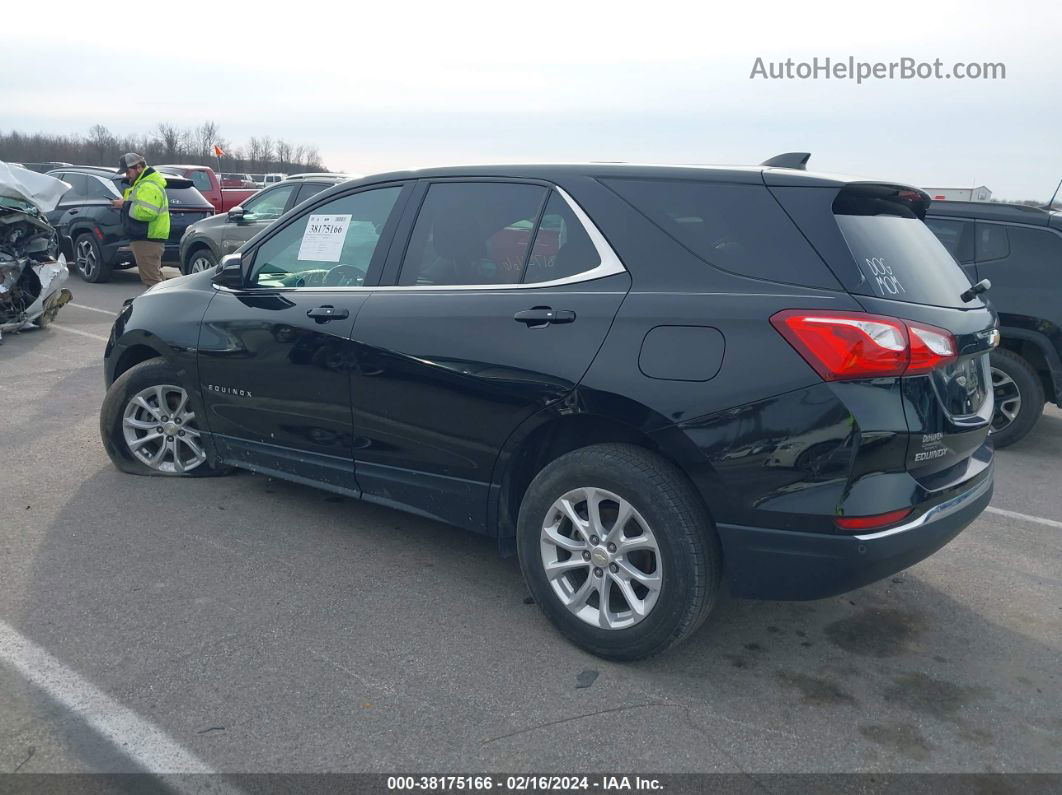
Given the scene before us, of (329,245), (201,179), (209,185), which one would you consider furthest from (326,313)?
(201,179)

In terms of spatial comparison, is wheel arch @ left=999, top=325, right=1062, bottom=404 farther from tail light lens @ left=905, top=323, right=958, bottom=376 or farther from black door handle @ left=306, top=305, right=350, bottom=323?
black door handle @ left=306, top=305, right=350, bottom=323

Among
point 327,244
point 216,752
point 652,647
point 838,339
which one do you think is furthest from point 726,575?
point 327,244

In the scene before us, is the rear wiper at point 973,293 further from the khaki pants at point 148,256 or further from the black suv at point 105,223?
the black suv at point 105,223

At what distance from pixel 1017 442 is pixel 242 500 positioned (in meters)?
5.62

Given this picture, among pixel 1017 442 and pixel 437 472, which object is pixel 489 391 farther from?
pixel 1017 442

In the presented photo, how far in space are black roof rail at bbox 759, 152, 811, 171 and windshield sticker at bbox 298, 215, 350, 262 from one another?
2.04 meters

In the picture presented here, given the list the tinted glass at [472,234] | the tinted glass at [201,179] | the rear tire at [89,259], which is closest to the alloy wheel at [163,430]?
the tinted glass at [472,234]

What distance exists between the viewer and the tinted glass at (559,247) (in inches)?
143

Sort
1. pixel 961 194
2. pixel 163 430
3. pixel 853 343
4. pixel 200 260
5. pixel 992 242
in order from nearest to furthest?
pixel 853 343 < pixel 163 430 < pixel 992 242 < pixel 961 194 < pixel 200 260

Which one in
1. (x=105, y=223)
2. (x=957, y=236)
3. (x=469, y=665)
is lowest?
(x=469, y=665)

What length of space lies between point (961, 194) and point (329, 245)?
6.19 metres

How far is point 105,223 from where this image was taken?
46.3ft

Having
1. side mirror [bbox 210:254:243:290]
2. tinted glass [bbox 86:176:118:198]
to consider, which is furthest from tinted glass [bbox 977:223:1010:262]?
tinted glass [bbox 86:176:118:198]

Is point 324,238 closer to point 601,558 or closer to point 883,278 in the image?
point 601,558
